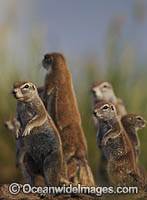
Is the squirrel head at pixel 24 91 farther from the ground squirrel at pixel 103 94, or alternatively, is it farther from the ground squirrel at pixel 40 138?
the ground squirrel at pixel 103 94

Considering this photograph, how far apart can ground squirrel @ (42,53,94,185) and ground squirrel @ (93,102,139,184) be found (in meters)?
0.68

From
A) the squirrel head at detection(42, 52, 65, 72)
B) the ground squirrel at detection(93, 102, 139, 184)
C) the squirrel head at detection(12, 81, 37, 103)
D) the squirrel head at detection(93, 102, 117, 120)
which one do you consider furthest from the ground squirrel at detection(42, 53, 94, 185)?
the squirrel head at detection(12, 81, 37, 103)

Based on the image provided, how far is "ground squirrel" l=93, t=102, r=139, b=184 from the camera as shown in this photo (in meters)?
5.62

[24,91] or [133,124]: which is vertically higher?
[24,91]

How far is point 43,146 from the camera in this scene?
5.55 metres

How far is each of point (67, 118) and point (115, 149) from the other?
3.53 feet

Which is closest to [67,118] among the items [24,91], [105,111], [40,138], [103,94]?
[105,111]

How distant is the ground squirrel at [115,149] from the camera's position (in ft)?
18.4

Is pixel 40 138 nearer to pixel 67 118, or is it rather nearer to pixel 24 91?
pixel 24 91

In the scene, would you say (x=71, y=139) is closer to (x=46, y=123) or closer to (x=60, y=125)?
(x=60, y=125)

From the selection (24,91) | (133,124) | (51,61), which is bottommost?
(133,124)

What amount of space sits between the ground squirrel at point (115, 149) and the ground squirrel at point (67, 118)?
26.8 inches

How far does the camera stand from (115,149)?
5.66 meters

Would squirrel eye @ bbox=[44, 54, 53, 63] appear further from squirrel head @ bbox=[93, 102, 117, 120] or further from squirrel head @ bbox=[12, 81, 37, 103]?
squirrel head @ bbox=[12, 81, 37, 103]
